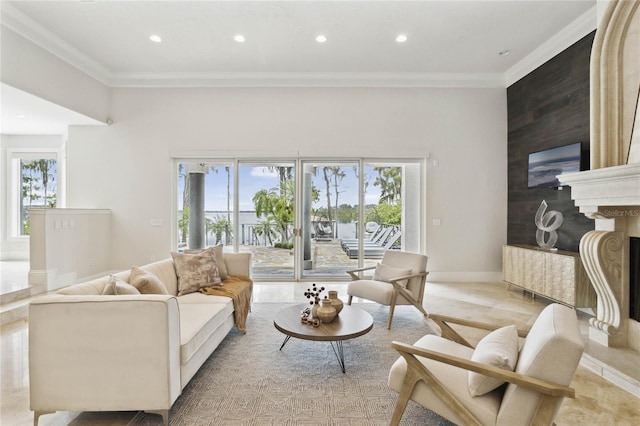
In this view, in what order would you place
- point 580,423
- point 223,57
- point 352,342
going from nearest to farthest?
point 580,423 → point 352,342 → point 223,57

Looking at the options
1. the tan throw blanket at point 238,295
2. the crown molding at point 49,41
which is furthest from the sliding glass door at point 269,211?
the crown molding at point 49,41

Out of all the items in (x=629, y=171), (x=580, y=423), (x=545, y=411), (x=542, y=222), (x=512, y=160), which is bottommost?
(x=580, y=423)

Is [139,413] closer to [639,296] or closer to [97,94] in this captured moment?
[639,296]

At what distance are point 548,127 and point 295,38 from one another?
3.89m

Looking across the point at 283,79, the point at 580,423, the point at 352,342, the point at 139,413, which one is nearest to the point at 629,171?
the point at 580,423

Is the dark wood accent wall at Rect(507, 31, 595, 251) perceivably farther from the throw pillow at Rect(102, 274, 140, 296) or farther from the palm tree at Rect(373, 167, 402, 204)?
the throw pillow at Rect(102, 274, 140, 296)

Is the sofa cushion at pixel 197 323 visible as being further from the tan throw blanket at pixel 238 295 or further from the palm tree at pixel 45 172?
the palm tree at pixel 45 172

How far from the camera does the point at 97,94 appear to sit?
539 centimetres

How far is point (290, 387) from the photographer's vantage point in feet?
7.63

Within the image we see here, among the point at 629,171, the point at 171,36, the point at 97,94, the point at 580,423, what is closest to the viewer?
the point at 580,423

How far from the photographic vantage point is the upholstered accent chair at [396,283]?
3.56m

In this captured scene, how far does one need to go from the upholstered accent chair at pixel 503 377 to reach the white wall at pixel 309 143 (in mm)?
4158

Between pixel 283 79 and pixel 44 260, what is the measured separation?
4548 millimetres

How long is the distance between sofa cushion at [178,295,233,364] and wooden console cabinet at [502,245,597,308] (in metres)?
3.91
